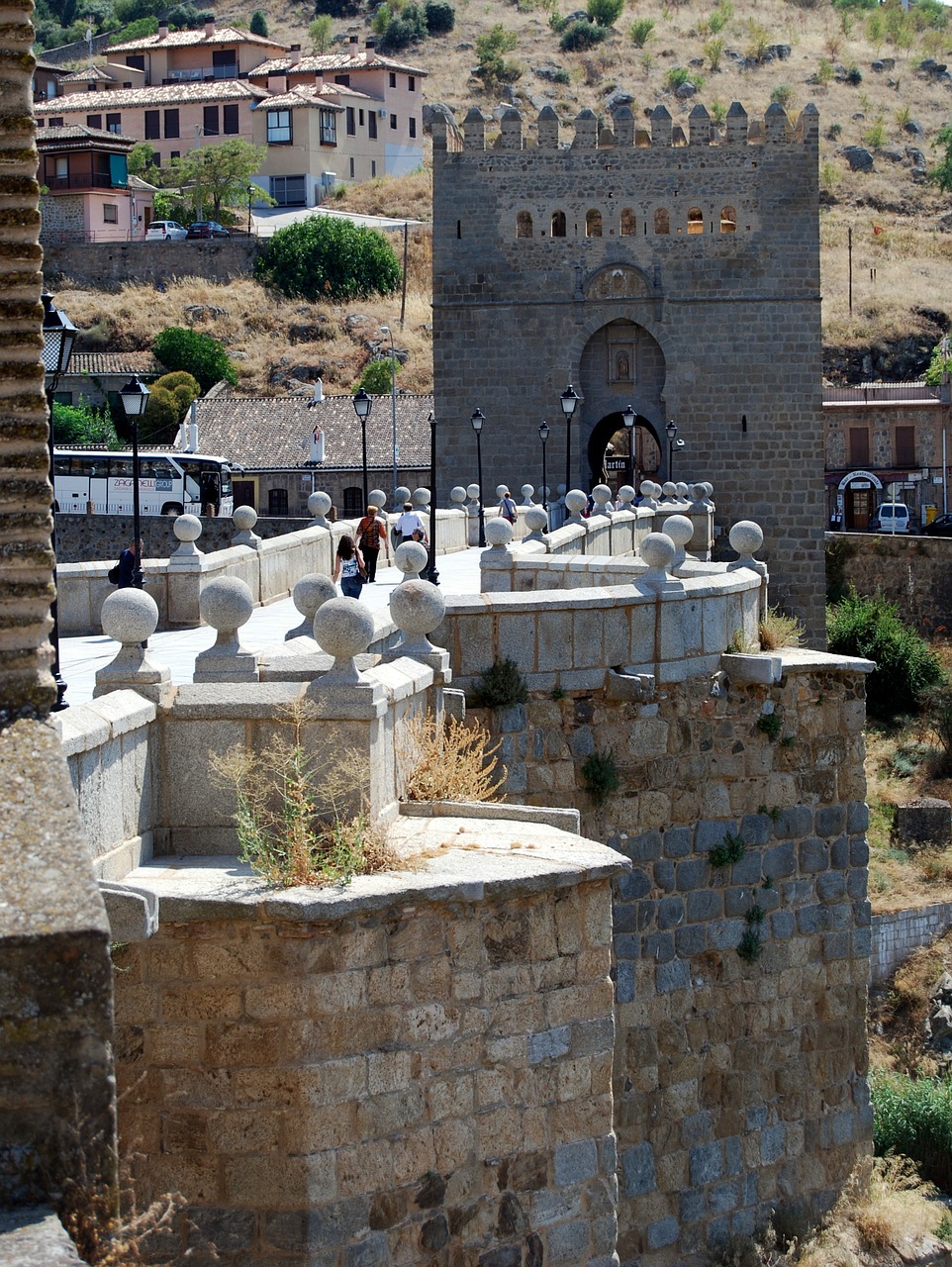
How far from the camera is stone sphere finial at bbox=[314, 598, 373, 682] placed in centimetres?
705

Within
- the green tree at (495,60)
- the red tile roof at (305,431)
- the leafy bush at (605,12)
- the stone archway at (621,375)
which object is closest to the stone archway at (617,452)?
the stone archway at (621,375)

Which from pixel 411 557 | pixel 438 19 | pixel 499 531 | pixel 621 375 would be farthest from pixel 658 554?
pixel 438 19

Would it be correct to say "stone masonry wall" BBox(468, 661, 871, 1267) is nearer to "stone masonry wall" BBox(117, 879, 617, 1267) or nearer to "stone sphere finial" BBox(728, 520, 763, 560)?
"stone sphere finial" BBox(728, 520, 763, 560)

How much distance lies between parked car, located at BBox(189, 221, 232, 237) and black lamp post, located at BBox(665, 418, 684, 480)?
149ft

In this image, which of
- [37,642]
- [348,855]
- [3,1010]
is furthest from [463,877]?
[3,1010]

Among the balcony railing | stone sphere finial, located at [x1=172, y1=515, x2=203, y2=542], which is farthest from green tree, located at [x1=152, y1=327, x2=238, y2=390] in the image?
stone sphere finial, located at [x1=172, y1=515, x2=203, y2=542]

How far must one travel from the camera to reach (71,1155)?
451cm

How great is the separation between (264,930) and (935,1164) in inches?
414

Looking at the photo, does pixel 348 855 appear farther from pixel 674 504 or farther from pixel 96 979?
pixel 674 504

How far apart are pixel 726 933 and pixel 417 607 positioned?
11.8 ft

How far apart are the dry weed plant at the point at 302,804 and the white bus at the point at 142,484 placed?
111 ft

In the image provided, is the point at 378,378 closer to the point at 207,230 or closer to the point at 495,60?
the point at 207,230

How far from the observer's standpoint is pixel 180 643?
45.3 feet

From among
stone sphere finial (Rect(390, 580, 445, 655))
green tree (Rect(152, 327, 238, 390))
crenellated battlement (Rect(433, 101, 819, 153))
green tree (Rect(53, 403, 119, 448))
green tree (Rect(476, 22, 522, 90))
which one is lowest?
stone sphere finial (Rect(390, 580, 445, 655))
